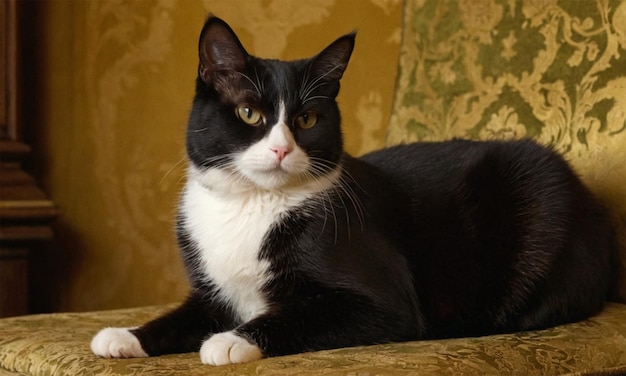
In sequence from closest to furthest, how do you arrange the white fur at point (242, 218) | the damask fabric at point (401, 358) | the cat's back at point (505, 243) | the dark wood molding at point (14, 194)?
the damask fabric at point (401, 358), the white fur at point (242, 218), the cat's back at point (505, 243), the dark wood molding at point (14, 194)

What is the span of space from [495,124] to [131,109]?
2.92 ft

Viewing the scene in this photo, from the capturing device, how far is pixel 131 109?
1.96 meters

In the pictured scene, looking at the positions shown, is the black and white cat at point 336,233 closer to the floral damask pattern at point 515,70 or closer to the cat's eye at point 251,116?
the cat's eye at point 251,116

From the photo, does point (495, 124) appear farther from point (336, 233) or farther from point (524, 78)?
point (336, 233)

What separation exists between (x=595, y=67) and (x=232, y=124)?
713mm

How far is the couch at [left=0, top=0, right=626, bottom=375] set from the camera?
39.6 inches

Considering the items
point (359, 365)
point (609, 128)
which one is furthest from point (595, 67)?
point (359, 365)

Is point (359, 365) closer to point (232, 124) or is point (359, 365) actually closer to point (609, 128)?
point (232, 124)

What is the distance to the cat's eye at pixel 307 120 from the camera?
1178 mm

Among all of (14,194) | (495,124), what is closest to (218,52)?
(495,124)

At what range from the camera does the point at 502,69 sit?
1610 mm

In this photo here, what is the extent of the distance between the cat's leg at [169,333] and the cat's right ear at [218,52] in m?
0.37

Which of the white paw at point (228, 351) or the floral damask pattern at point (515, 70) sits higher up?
the floral damask pattern at point (515, 70)

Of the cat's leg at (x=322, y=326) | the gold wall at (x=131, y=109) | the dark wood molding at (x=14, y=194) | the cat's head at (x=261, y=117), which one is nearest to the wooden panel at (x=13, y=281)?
the dark wood molding at (x=14, y=194)
